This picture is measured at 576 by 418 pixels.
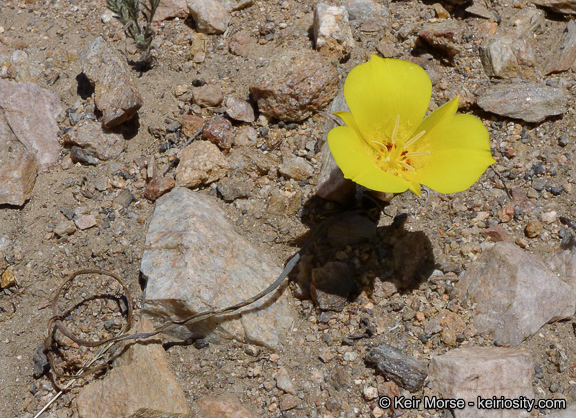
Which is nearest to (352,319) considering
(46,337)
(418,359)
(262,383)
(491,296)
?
(418,359)

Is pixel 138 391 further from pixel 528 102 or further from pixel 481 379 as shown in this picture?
pixel 528 102

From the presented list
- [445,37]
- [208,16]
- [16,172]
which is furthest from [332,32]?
[16,172]

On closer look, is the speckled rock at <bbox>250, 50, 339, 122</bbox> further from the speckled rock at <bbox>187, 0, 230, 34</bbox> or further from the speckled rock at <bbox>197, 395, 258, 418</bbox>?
the speckled rock at <bbox>197, 395, 258, 418</bbox>

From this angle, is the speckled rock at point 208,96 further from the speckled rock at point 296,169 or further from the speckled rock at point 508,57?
the speckled rock at point 508,57

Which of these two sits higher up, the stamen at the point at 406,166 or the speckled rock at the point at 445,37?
the speckled rock at the point at 445,37

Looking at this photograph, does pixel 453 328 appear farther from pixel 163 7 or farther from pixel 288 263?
pixel 163 7

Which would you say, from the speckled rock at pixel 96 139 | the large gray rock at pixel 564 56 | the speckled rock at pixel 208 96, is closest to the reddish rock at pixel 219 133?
the speckled rock at pixel 208 96
